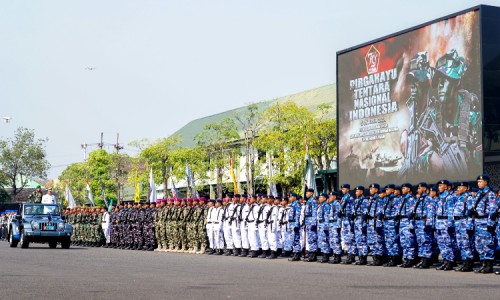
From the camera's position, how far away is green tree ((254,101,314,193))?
46.8 meters

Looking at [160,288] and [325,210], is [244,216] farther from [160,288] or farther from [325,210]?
[160,288]

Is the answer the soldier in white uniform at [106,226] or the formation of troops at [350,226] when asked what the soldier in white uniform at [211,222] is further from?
the soldier in white uniform at [106,226]

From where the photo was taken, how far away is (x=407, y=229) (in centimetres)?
1989

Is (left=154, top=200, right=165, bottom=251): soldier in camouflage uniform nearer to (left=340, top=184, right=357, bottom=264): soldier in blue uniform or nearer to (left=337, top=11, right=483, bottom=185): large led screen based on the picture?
(left=337, top=11, right=483, bottom=185): large led screen

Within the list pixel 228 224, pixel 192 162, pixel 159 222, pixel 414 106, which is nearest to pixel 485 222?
pixel 414 106

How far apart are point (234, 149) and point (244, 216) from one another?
105 ft

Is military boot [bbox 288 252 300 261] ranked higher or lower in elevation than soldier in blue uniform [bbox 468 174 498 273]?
lower

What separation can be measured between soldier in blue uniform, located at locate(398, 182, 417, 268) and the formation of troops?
21 mm

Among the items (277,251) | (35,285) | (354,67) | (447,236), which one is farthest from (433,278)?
(354,67)

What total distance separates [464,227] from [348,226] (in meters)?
3.95

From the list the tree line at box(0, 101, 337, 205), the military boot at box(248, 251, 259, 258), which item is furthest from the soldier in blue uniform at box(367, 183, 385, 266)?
the tree line at box(0, 101, 337, 205)

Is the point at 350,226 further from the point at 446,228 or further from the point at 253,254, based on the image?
the point at 253,254

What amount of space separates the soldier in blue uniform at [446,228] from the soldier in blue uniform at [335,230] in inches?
135

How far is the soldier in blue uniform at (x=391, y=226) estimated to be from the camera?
801 inches
